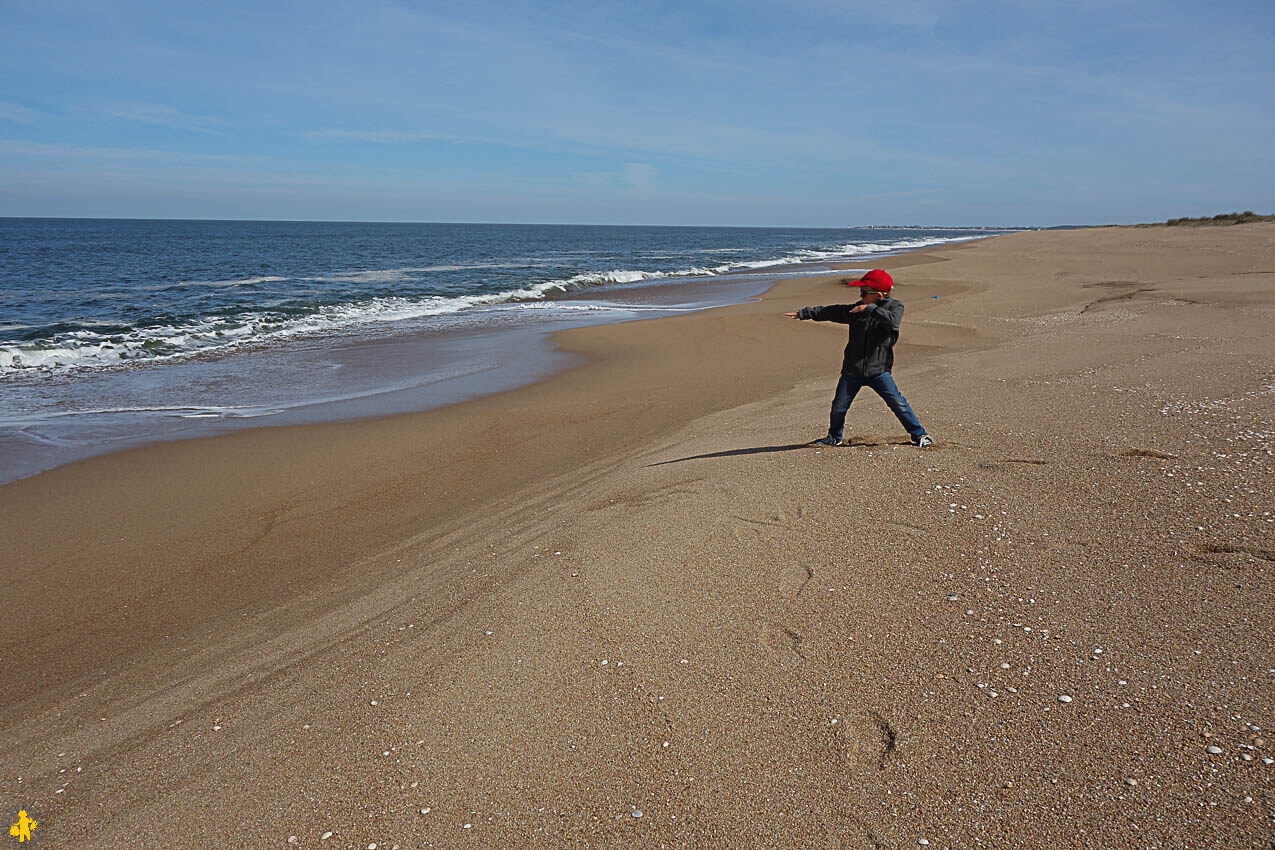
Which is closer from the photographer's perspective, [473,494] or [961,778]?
[961,778]

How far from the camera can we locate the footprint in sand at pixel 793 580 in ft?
13.4

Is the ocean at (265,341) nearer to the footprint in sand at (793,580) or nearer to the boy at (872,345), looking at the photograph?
the boy at (872,345)

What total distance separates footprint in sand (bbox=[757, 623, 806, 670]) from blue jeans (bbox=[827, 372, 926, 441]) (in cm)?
306

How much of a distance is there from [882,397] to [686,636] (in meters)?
3.50

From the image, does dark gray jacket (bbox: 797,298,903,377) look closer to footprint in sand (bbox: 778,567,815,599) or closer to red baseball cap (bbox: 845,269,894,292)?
red baseball cap (bbox: 845,269,894,292)

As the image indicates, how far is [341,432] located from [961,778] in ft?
28.0

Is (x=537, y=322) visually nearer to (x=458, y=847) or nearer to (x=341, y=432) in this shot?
(x=341, y=432)

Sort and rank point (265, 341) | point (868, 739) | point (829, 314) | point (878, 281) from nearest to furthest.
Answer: point (868, 739) < point (878, 281) < point (829, 314) < point (265, 341)

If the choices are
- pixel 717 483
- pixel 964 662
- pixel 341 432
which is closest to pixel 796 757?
pixel 964 662

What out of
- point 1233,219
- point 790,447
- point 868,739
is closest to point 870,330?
point 790,447

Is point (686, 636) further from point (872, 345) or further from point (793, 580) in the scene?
point (872, 345)

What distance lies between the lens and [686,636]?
3.77 meters

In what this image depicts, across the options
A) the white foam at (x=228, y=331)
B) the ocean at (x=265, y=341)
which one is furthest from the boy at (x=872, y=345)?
the white foam at (x=228, y=331)

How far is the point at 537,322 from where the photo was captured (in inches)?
816
